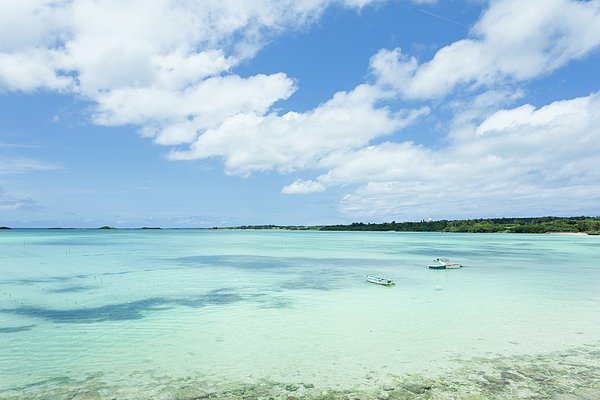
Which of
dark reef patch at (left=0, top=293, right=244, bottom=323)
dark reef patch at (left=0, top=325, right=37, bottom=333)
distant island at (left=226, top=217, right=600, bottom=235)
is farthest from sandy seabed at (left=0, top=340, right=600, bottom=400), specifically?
distant island at (left=226, top=217, right=600, bottom=235)

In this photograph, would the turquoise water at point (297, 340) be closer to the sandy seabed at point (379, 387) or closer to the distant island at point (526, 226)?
the sandy seabed at point (379, 387)

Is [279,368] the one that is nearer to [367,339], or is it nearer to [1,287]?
[367,339]

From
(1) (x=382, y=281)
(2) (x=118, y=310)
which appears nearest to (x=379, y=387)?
(2) (x=118, y=310)

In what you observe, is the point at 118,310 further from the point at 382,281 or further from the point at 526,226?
the point at 526,226

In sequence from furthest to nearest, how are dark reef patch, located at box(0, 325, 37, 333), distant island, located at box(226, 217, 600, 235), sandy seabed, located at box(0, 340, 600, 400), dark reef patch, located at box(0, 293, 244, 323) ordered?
distant island, located at box(226, 217, 600, 235) < dark reef patch, located at box(0, 293, 244, 323) < dark reef patch, located at box(0, 325, 37, 333) < sandy seabed, located at box(0, 340, 600, 400)

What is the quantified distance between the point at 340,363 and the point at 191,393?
3706mm

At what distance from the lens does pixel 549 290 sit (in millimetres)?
19609

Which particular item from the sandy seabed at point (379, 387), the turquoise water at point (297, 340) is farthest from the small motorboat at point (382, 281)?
the sandy seabed at point (379, 387)

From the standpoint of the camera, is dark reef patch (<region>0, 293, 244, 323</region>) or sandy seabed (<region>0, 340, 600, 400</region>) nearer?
sandy seabed (<region>0, 340, 600, 400</region>)

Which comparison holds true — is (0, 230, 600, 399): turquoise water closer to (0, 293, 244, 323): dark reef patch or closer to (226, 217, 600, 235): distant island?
(0, 293, 244, 323): dark reef patch

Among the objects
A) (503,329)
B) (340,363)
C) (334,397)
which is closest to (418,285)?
(503,329)

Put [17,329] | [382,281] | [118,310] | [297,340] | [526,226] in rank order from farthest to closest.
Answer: [526,226], [382,281], [118,310], [17,329], [297,340]

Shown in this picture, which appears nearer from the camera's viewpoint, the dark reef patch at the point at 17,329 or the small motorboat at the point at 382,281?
the dark reef patch at the point at 17,329

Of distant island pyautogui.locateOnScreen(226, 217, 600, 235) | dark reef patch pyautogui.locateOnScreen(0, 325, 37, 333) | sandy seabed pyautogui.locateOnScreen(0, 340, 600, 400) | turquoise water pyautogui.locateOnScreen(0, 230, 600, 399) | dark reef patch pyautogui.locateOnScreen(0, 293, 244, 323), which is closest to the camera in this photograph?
sandy seabed pyautogui.locateOnScreen(0, 340, 600, 400)
